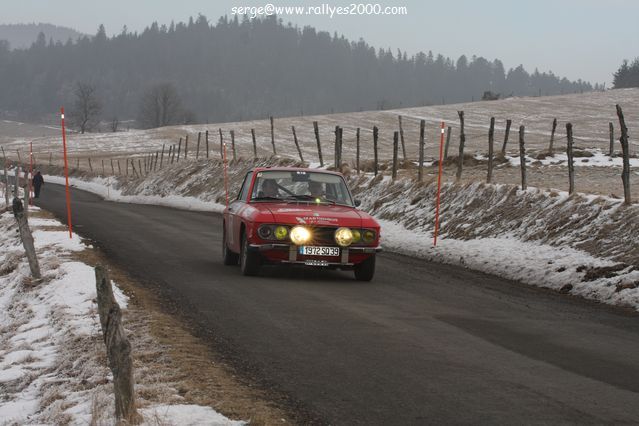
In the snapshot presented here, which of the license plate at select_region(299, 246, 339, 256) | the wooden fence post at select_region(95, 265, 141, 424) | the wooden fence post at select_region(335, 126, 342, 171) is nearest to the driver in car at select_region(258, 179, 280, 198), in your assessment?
the license plate at select_region(299, 246, 339, 256)

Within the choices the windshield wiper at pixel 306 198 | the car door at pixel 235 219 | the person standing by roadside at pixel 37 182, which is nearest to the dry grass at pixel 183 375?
the car door at pixel 235 219

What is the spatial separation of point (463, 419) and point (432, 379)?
107cm

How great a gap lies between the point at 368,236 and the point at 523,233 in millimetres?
5446

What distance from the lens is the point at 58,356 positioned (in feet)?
26.0

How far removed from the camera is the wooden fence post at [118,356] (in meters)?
5.46

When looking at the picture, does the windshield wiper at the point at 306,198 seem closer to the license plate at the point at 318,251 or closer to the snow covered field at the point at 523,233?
the license plate at the point at 318,251

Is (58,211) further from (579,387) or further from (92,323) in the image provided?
(579,387)

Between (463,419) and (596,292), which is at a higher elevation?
(463,419)

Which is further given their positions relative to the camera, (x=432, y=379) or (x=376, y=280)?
(x=376, y=280)

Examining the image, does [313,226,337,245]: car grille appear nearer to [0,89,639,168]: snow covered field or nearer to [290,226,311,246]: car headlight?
[290,226,311,246]: car headlight

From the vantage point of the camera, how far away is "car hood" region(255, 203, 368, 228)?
11836 millimetres

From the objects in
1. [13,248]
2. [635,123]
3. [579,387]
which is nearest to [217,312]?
[579,387]

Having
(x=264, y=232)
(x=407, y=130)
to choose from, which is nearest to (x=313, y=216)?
(x=264, y=232)

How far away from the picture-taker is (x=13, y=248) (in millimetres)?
17078
